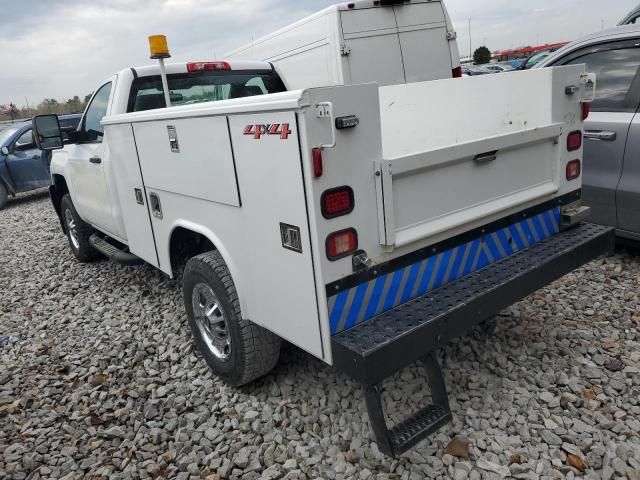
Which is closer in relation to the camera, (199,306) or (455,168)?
(455,168)

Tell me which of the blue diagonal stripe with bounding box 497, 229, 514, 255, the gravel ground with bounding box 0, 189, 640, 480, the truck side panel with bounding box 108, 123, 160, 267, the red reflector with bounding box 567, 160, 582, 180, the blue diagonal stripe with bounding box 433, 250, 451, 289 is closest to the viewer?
the gravel ground with bounding box 0, 189, 640, 480

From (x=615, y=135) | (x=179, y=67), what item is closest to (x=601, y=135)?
(x=615, y=135)

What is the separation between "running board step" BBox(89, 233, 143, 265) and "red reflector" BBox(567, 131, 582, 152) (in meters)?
3.42

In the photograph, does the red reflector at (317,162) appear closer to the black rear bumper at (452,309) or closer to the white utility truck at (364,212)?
the white utility truck at (364,212)

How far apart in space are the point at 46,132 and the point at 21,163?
7727 mm

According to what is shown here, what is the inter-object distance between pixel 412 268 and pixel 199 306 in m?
1.53

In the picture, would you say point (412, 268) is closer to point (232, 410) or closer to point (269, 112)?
point (269, 112)

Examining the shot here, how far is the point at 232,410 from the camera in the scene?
3.10 m

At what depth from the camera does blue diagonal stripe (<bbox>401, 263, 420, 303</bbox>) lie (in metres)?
2.52

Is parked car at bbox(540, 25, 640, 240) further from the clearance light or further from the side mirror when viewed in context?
the side mirror

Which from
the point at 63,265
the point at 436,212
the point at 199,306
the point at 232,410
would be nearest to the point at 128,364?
the point at 199,306

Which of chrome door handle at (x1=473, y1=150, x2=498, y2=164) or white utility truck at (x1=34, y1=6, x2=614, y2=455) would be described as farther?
chrome door handle at (x1=473, y1=150, x2=498, y2=164)

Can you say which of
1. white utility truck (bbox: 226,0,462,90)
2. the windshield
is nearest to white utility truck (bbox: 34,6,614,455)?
white utility truck (bbox: 226,0,462,90)

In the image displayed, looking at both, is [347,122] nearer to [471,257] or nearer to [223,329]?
[471,257]
